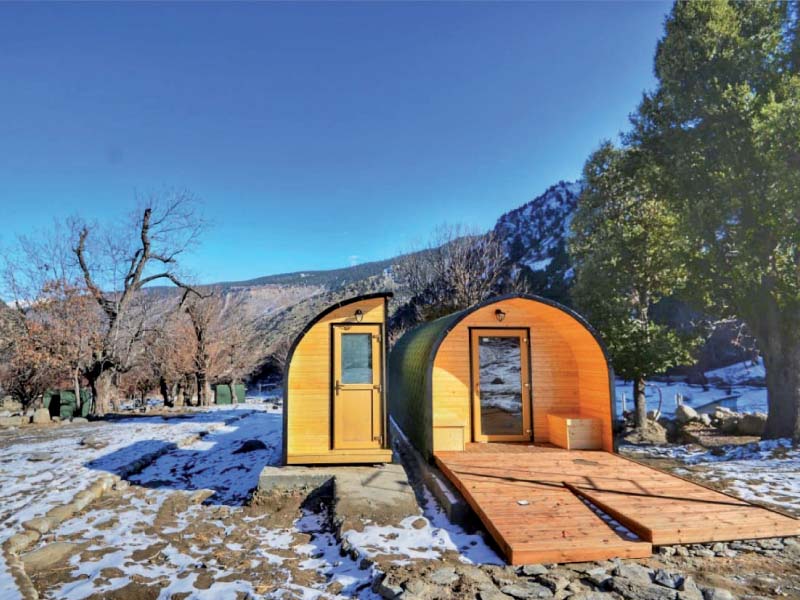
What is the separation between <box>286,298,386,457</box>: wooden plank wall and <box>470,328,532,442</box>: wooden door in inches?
101

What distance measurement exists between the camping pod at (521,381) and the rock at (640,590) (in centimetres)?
406

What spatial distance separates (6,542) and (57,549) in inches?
22.3

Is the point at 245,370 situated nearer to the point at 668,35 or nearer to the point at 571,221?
the point at 571,221

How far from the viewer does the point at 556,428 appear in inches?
320

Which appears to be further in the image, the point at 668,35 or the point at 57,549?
the point at 668,35

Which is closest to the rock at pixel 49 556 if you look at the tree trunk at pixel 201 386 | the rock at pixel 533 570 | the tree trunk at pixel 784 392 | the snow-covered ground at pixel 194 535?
the snow-covered ground at pixel 194 535

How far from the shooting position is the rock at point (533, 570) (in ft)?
12.7

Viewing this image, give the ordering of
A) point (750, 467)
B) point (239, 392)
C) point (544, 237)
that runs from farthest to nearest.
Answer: point (544, 237)
point (239, 392)
point (750, 467)

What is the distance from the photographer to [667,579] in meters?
3.67

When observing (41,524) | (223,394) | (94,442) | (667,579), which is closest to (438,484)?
(667,579)

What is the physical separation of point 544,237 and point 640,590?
44.3m

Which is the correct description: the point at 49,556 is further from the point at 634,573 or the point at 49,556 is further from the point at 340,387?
the point at 634,573

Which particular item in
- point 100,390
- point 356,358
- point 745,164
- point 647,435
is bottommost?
point 647,435

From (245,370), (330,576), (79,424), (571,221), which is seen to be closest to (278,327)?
(245,370)
